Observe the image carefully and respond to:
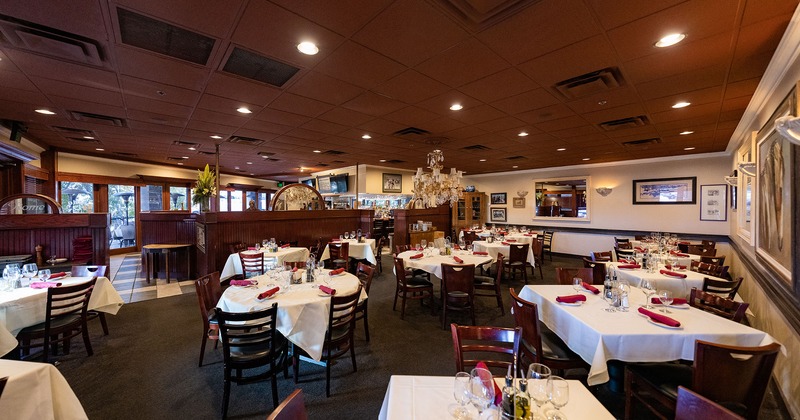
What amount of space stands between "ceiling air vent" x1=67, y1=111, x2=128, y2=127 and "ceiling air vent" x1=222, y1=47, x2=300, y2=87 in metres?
3.34

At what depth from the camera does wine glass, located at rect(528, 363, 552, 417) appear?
1.24 meters

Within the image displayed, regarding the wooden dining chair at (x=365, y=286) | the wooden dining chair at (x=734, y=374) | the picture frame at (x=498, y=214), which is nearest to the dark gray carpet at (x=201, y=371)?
the wooden dining chair at (x=365, y=286)

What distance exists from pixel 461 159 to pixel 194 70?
22.0 feet

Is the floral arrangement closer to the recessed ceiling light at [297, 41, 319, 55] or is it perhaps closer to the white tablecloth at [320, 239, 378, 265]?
the white tablecloth at [320, 239, 378, 265]

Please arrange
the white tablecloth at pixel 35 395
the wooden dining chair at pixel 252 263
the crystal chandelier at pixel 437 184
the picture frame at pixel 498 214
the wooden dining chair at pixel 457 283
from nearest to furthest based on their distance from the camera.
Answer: the white tablecloth at pixel 35 395, the wooden dining chair at pixel 457 283, the wooden dining chair at pixel 252 263, the crystal chandelier at pixel 437 184, the picture frame at pixel 498 214

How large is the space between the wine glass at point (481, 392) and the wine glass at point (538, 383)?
20 centimetres

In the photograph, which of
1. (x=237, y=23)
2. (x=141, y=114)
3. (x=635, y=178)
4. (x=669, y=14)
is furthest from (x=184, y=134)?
(x=635, y=178)

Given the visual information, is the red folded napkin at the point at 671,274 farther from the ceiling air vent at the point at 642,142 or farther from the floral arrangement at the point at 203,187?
the floral arrangement at the point at 203,187

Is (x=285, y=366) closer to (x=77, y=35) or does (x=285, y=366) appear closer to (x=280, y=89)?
(x=280, y=89)

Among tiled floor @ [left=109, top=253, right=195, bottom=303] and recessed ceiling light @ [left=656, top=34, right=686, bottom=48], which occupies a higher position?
recessed ceiling light @ [left=656, top=34, right=686, bottom=48]

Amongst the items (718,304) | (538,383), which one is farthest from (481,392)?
(718,304)

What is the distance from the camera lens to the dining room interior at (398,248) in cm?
202

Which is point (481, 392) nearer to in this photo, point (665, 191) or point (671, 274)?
point (671, 274)

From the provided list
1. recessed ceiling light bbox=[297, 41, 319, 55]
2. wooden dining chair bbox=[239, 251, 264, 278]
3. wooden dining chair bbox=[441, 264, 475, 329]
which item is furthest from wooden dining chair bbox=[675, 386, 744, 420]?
wooden dining chair bbox=[239, 251, 264, 278]
